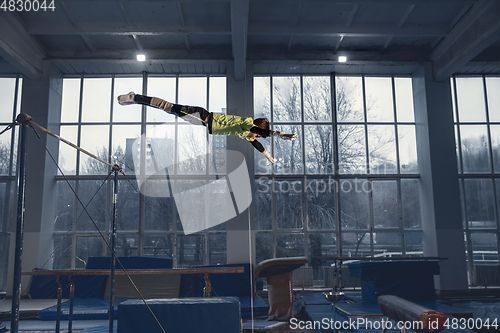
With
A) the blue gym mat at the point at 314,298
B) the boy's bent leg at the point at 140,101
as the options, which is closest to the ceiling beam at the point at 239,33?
the boy's bent leg at the point at 140,101

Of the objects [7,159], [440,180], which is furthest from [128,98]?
[440,180]

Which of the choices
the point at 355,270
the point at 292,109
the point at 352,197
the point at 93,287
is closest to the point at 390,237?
the point at 352,197

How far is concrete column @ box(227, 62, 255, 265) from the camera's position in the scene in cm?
909

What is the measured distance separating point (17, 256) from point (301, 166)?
794cm

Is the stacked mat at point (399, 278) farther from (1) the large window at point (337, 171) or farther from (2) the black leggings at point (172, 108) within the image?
(2) the black leggings at point (172, 108)

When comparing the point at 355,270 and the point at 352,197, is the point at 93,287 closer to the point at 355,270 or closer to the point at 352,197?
the point at 355,270

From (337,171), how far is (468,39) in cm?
456

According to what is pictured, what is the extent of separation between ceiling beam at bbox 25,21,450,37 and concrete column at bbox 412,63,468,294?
1.63 metres

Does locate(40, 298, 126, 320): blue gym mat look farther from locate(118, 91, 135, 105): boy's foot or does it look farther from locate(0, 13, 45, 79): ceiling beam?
locate(0, 13, 45, 79): ceiling beam

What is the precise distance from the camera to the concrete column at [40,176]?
895cm

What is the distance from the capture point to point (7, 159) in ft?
31.7

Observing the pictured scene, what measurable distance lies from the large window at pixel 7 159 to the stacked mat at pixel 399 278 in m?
9.13

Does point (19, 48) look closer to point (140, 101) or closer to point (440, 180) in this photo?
point (140, 101)

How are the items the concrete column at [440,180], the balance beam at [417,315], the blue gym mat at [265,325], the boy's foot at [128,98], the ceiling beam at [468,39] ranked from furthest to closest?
1. the concrete column at [440,180]
2. the ceiling beam at [468,39]
3. the blue gym mat at [265,325]
4. the boy's foot at [128,98]
5. the balance beam at [417,315]
